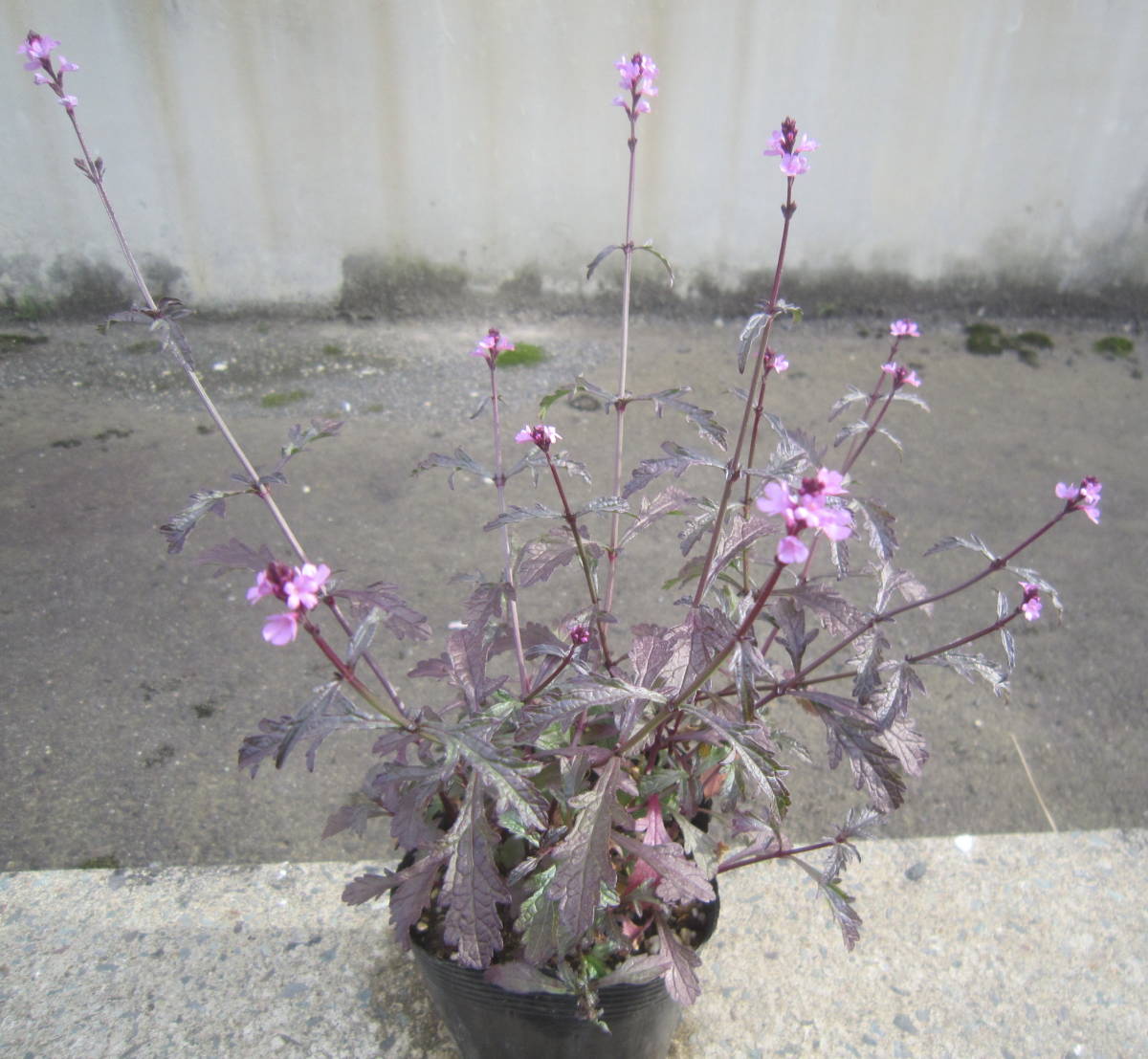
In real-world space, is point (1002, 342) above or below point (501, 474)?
below

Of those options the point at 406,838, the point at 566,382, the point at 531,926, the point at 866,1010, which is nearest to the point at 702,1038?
the point at 866,1010

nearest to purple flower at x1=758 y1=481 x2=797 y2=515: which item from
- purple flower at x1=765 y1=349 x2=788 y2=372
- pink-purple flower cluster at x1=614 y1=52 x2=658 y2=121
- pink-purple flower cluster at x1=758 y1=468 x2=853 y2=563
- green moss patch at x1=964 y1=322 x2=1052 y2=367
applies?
pink-purple flower cluster at x1=758 y1=468 x2=853 y2=563

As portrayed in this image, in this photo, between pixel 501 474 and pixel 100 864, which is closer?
pixel 501 474

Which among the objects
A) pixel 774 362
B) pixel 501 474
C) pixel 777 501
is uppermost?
pixel 777 501

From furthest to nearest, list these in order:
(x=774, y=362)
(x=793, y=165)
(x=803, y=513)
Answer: (x=774, y=362), (x=793, y=165), (x=803, y=513)

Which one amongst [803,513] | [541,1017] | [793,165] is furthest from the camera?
[541,1017]

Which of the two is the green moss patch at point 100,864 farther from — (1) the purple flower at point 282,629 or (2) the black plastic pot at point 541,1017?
(1) the purple flower at point 282,629

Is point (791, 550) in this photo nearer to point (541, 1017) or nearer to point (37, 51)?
point (541, 1017)

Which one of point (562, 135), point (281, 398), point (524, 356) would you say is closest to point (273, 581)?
point (281, 398)
